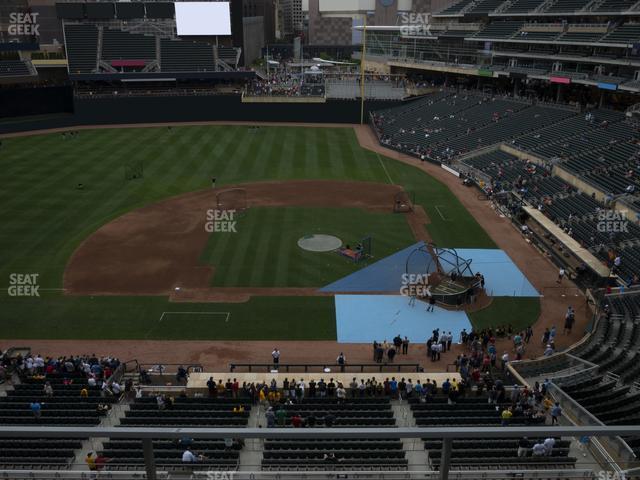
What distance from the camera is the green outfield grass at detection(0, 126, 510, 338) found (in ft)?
90.4

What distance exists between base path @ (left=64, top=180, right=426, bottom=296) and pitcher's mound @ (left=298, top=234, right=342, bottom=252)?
5.42 metres

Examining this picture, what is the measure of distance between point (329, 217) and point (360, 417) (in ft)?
75.1

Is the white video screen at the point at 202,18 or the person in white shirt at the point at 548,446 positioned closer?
the person in white shirt at the point at 548,446

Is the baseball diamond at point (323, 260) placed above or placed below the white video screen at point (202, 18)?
below

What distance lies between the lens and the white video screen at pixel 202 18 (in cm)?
8412

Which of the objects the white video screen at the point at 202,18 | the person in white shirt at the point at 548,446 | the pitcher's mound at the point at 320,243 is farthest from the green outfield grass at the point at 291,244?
the white video screen at the point at 202,18

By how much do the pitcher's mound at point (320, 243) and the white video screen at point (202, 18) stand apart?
61.8 m

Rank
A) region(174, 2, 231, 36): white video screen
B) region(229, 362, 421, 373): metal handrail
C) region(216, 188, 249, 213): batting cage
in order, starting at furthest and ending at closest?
1. region(174, 2, 231, 36): white video screen
2. region(216, 188, 249, 213): batting cage
3. region(229, 362, 421, 373): metal handrail

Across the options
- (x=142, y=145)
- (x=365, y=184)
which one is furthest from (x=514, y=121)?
(x=142, y=145)

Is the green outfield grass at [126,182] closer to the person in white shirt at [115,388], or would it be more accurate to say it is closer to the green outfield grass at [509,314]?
the person in white shirt at [115,388]

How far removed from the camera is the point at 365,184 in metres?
48.0

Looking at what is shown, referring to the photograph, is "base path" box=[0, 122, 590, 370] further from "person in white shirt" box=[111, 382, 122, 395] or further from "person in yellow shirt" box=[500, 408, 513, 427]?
"person in yellow shirt" box=[500, 408, 513, 427]

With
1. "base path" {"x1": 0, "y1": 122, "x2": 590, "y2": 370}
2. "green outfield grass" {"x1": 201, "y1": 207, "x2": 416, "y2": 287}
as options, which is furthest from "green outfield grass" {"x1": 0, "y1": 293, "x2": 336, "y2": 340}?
"green outfield grass" {"x1": 201, "y1": 207, "x2": 416, "y2": 287}

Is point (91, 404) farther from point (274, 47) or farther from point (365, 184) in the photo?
point (274, 47)
